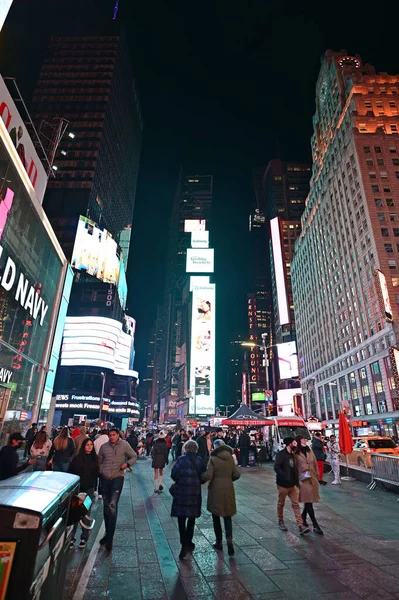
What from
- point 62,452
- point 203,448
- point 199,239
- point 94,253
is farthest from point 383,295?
point 199,239

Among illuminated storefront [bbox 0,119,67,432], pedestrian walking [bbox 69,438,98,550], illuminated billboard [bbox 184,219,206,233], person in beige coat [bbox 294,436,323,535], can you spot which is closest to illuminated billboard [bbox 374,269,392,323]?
illuminated storefront [bbox 0,119,67,432]

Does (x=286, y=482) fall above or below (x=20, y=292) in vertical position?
below

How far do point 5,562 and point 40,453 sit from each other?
30.4ft

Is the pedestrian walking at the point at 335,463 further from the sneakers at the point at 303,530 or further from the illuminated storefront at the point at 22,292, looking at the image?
the illuminated storefront at the point at 22,292

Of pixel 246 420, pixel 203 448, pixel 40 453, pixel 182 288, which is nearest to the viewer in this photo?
pixel 40 453

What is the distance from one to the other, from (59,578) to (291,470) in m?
5.74

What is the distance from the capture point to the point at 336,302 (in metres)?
69.0

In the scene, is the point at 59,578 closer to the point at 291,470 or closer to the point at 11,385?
the point at 291,470

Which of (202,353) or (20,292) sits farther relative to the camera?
(202,353)

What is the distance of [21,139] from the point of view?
20.4 m

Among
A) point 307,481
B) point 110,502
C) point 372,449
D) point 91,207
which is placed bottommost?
point 110,502

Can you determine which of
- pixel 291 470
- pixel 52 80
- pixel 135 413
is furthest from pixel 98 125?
pixel 291 470

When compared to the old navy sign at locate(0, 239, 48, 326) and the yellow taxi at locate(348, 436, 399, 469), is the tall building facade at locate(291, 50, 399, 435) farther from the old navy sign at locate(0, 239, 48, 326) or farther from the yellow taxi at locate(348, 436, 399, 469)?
the old navy sign at locate(0, 239, 48, 326)

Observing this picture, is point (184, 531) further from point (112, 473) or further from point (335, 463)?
point (335, 463)
